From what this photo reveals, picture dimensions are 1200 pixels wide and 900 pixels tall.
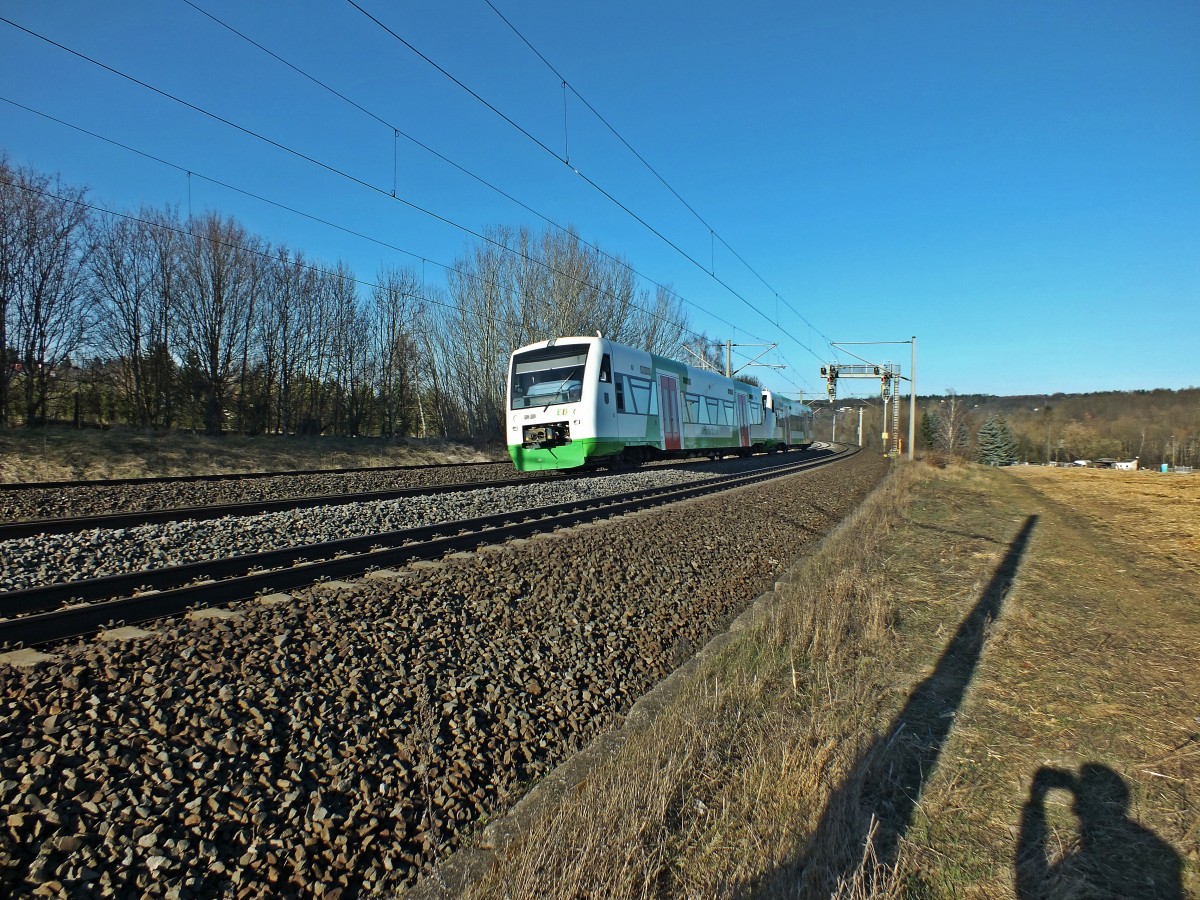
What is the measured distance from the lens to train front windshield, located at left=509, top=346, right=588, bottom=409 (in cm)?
1587

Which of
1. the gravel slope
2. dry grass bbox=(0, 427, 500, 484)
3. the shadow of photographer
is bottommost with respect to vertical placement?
the shadow of photographer

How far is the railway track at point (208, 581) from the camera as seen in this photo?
428 centimetres

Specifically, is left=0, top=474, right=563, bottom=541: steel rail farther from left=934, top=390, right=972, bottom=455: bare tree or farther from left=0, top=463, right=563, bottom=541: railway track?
left=934, top=390, right=972, bottom=455: bare tree

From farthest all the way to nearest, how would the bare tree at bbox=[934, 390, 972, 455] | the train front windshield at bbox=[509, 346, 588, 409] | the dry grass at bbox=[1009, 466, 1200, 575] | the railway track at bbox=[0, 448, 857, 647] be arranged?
the bare tree at bbox=[934, 390, 972, 455] < the train front windshield at bbox=[509, 346, 588, 409] < the dry grass at bbox=[1009, 466, 1200, 575] < the railway track at bbox=[0, 448, 857, 647]

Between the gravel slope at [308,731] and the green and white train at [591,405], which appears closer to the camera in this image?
the gravel slope at [308,731]

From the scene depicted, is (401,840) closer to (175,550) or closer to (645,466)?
(175,550)

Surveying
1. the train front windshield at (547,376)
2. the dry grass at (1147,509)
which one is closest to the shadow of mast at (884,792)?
the dry grass at (1147,509)

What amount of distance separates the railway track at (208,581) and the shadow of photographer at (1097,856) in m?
5.28

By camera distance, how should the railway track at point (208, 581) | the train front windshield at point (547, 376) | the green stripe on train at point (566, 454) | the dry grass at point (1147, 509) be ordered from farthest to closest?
the train front windshield at point (547, 376)
the green stripe on train at point (566, 454)
the dry grass at point (1147, 509)
the railway track at point (208, 581)

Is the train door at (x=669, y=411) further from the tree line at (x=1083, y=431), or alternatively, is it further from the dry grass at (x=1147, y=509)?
the tree line at (x=1083, y=431)

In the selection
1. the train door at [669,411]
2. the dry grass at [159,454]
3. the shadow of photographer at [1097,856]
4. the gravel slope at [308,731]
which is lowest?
the shadow of photographer at [1097,856]

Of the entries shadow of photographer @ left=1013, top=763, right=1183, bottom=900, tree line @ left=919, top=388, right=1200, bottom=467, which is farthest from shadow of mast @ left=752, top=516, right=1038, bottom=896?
tree line @ left=919, top=388, right=1200, bottom=467

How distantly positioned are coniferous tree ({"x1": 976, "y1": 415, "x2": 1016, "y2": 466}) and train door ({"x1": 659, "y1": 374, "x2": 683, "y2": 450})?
68671 mm

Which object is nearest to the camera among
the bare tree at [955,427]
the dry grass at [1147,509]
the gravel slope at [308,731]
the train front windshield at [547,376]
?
the gravel slope at [308,731]
